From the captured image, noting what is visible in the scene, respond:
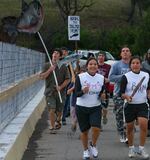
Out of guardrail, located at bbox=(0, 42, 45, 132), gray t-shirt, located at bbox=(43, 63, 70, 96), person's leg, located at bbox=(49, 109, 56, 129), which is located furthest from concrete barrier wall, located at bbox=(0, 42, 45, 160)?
gray t-shirt, located at bbox=(43, 63, 70, 96)

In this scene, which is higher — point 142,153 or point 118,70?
point 118,70

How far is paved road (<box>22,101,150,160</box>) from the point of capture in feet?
33.9

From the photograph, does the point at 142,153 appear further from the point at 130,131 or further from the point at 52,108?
the point at 52,108

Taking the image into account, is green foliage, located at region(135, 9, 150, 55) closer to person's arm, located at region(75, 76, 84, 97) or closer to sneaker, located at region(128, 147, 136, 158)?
sneaker, located at region(128, 147, 136, 158)

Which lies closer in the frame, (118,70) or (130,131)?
(130,131)

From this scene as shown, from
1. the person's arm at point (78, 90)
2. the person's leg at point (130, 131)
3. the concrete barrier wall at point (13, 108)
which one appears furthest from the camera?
the person's leg at point (130, 131)

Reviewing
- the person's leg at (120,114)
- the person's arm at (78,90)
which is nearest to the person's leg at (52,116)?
the person's leg at (120,114)

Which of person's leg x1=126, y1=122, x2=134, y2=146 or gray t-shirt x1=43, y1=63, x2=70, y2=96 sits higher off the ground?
gray t-shirt x1=43, y1=63, x2=70, y2=96

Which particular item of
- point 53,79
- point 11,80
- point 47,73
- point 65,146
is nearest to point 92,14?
point 53,79

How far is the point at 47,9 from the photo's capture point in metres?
82.4

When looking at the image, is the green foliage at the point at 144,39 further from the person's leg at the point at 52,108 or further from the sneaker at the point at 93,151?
the sneaker at the point at 93,151

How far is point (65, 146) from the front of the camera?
1155 cm

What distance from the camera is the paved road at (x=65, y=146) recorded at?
1033cm

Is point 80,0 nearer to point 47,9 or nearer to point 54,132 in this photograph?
point 47,9
